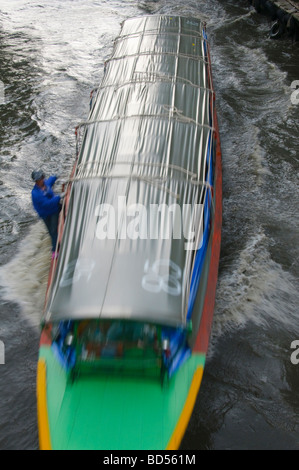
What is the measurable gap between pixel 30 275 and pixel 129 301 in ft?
11.0

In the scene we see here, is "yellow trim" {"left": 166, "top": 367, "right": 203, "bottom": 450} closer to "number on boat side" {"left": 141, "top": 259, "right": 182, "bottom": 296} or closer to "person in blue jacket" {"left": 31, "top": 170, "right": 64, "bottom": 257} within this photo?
"number on boat side" {"left": 141, "top": 259, "right": 182, "bottom": 296}

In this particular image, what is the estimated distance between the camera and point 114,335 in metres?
4.79

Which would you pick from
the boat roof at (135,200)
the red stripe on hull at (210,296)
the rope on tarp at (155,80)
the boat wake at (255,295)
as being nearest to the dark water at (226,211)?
the boat wake at (255,295)

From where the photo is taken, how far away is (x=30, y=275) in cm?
727

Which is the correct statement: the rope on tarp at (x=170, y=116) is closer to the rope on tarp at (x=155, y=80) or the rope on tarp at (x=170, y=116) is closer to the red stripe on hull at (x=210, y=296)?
the red stripe on hull at (x=210, y=296)

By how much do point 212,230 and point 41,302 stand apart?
2938mm

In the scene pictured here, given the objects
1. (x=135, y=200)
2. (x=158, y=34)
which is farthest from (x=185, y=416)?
(x=158, y=34)

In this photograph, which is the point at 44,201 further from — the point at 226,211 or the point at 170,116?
the point at 226,211

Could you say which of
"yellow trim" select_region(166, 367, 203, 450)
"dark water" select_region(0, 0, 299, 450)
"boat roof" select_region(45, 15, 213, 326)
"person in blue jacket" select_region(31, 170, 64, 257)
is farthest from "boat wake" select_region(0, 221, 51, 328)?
"yellow trim" select_region(166, 367, 203, 450)

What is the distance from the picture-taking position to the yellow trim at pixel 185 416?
14.1ft

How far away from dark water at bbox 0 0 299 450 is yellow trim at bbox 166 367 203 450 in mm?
828

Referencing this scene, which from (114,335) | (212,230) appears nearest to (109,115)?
(212,230)

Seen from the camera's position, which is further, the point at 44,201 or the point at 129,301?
the point at 44,201

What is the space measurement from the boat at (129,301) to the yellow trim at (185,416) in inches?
0.4
